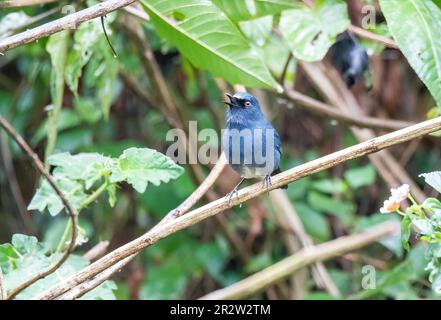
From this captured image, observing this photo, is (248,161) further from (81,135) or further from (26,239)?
(81,135)

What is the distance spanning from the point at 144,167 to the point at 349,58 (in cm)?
127

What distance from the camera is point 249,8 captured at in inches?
123

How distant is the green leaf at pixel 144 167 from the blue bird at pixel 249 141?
67cm

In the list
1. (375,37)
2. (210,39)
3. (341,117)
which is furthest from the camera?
(341,117)

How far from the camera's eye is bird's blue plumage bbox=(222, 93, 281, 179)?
127 inches

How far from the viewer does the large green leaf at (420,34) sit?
264 cm

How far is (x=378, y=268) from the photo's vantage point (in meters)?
4.68

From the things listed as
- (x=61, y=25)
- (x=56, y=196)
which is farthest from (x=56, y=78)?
(x=61, y=25)

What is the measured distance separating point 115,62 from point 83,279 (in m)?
1.65

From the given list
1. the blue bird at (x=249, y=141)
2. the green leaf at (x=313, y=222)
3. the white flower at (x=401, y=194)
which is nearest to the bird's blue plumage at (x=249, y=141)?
the blue bird at (x=249, y=141)

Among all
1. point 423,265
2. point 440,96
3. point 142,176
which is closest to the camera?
point 142,176

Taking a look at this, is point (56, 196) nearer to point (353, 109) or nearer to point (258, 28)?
point (258, 28)

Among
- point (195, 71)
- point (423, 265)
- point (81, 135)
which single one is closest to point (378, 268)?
point (423, 265)

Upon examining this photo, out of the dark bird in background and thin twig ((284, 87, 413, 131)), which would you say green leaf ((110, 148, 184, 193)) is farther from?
thin twig ((284, 87, 413, 131))
